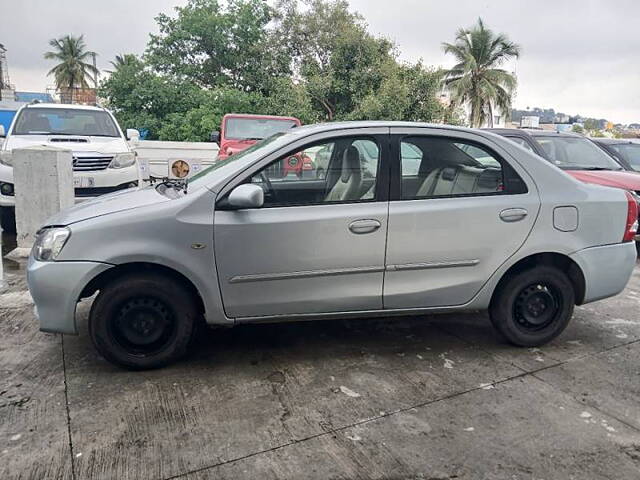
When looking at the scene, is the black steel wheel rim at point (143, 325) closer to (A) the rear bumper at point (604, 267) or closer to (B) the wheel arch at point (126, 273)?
(B) the wheel arch at point (126, 273)

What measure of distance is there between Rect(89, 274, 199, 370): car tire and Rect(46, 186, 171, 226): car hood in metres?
0.46

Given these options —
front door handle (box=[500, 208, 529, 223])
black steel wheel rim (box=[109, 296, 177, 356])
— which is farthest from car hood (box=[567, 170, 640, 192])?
black steel wheel rim (box=[109, 296, 177, 356])

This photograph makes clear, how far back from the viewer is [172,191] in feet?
12.3

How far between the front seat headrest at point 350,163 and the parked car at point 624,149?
7.02m

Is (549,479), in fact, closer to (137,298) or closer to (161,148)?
(137,298)

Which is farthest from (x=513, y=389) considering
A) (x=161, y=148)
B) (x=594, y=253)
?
(x=161, y=148)

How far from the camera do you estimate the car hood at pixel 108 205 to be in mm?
3381

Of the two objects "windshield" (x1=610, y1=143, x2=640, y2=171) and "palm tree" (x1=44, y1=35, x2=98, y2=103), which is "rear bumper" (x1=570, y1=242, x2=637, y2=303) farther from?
→ "palm tree" (x1=44, y1=35, x2=98, y2=103)

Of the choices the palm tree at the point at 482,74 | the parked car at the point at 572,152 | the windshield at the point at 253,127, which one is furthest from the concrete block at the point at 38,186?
the palm tree at the point at 482,74

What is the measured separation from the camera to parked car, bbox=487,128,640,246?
757 cm

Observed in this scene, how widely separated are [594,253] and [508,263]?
689 millimetres

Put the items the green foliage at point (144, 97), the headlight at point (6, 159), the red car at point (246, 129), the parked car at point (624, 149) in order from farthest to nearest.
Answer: the green foliage at point (144, 97) < the red car at point (246, 129) < the parked car at point (624, 149) < the headlight at point (6, 159)

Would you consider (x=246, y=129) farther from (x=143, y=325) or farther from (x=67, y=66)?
(x=67, y=66)

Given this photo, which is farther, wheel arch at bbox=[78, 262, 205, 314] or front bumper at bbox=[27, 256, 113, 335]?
wheel arch at bbox=[78, 262, 205, 314]
